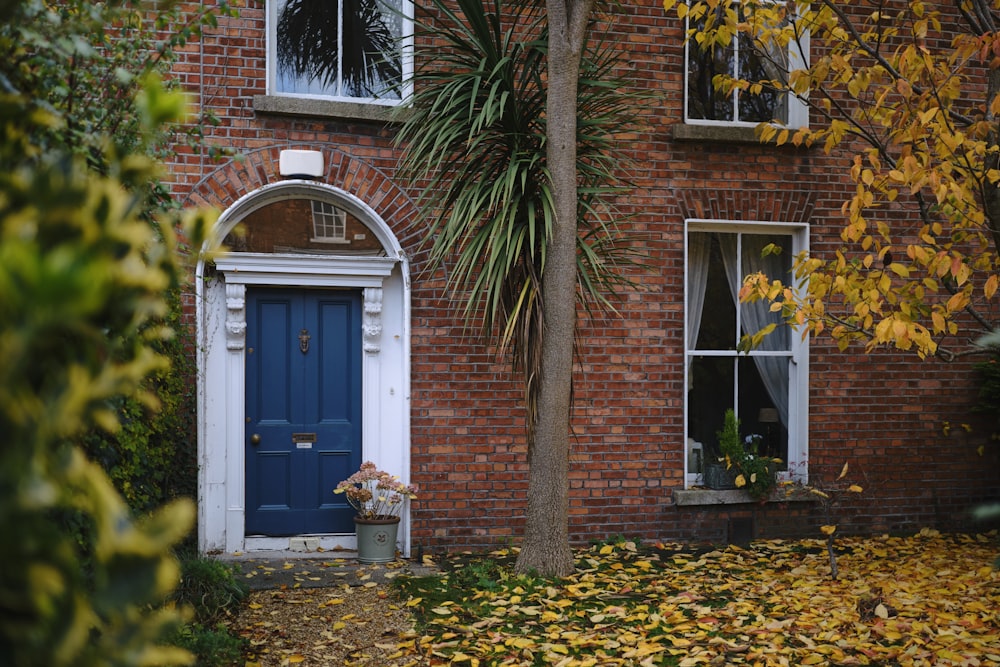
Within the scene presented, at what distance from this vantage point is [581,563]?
20.4 ft

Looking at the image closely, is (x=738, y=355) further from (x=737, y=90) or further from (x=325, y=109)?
(x=325, y=109)

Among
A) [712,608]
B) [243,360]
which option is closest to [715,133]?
[712,608]

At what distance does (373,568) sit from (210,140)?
3.46 meters

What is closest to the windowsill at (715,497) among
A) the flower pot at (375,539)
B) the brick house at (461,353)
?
the brick house at (461,353)

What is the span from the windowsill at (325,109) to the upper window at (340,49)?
0.77ft

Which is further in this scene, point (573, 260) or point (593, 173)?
point (593, 173)

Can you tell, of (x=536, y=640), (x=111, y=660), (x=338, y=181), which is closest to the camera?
(x=111, y=660)

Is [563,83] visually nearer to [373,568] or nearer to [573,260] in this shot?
[573,260]

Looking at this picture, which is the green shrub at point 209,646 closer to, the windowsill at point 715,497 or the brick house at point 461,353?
the brick house at point 461,353

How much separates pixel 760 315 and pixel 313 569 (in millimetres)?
4374

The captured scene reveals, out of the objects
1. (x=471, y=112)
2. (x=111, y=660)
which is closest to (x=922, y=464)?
(x=471, y=112)

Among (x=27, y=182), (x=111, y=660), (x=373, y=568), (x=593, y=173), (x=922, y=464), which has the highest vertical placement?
(x=593, y=173)

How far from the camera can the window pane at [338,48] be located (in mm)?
6730

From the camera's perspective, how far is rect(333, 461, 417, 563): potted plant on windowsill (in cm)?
625
